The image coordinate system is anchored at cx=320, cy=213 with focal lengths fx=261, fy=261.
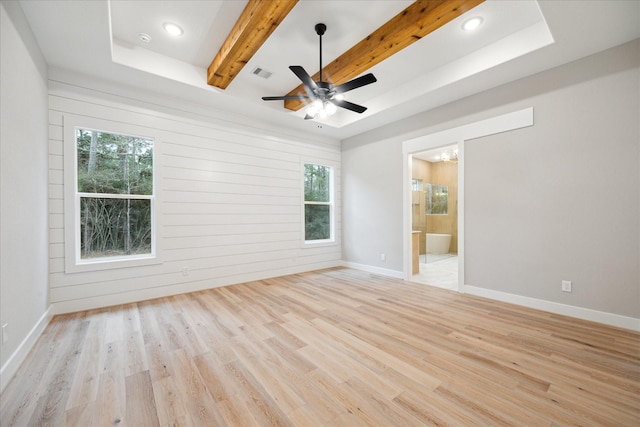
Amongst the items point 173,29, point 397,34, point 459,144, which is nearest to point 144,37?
point 173,29

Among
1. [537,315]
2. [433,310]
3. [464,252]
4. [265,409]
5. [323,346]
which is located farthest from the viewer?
[464,252]

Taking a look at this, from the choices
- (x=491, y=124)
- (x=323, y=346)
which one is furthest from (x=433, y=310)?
(x=491, y=124)

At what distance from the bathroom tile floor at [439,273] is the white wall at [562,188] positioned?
64 centimetres

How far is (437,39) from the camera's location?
121 inches

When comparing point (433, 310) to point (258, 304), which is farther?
point (258, 304)

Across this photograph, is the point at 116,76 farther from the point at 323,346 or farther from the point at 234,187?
the point at 323,346

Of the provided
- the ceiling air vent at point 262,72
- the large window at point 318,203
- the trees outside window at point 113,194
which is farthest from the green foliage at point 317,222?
the trees outside window at point 113,194

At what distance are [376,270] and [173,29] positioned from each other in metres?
4.90

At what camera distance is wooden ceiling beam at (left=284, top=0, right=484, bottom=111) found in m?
2.40

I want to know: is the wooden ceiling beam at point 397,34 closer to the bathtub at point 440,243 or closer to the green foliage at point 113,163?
the green foliage at point 113,163

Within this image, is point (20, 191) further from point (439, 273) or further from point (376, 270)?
point (439, 273)

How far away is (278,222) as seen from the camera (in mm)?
5117

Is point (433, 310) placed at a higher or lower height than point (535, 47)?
lower

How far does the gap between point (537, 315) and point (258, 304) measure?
3.41 m
